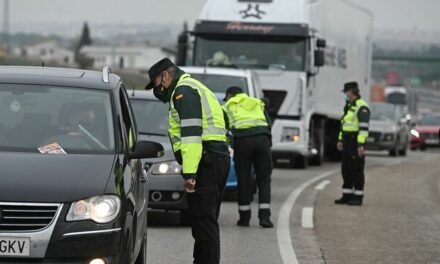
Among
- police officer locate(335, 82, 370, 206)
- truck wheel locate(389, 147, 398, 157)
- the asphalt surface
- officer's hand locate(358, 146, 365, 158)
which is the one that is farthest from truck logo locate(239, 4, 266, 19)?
truck wheel locate(389, 147, 398, 157)

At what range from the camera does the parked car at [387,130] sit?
120 feet

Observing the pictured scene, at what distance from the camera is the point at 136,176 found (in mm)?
8305

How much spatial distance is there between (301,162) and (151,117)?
44.3ft

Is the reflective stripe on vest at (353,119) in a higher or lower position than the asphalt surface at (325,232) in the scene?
higher

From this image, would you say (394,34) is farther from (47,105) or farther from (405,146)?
(47,105)

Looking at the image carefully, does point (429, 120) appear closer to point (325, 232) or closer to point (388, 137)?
point (388, 137)

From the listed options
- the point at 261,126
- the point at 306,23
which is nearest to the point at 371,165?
the point at 306,23

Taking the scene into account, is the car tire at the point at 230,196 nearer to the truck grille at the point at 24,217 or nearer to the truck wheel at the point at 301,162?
the truck wheel at the point at 301,162

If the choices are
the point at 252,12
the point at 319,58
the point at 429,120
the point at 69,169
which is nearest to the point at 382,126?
the point at 319,58

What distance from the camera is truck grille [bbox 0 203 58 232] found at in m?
6.95

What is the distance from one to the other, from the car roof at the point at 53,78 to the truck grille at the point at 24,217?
170 centimetres

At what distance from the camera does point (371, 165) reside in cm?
3097

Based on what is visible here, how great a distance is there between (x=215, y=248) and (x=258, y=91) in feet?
37.9

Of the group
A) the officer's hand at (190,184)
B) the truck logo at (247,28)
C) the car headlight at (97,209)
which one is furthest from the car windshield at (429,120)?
the car headlight at (97,209)
